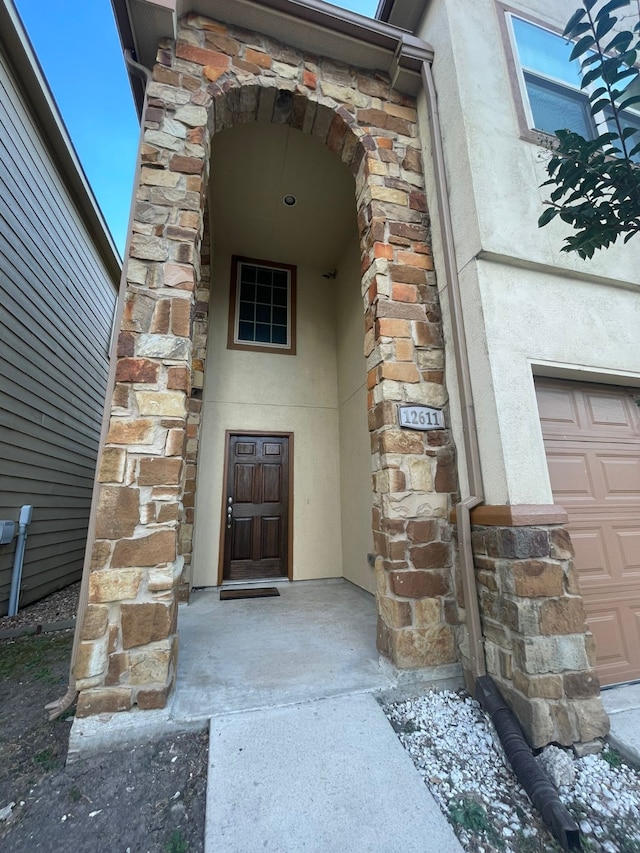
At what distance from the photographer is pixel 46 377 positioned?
4289mm

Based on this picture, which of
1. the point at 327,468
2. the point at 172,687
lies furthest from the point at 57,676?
the point at 327,468

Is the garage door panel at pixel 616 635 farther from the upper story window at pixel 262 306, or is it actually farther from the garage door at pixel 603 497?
the upper story window at pixel 262 306

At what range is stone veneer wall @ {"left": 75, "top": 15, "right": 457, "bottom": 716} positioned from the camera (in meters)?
1.78

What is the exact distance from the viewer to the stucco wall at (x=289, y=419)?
4336 mm

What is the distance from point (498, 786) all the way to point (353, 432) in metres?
3.27

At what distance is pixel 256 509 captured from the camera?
14.7 ft

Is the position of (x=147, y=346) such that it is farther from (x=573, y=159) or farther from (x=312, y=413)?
(x=312, y=413)

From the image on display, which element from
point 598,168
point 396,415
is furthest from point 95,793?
point 598,168

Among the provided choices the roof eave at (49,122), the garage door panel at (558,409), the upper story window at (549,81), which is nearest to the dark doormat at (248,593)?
the garage door panel at (558,409)

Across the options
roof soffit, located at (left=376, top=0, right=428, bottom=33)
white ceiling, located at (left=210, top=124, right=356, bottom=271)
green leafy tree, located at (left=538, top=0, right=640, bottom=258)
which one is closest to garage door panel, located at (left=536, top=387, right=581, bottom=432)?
green leafy tree, located at (left=538, top=0, right=640, bottom=258)

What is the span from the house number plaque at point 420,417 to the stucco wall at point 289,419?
258 centimetres

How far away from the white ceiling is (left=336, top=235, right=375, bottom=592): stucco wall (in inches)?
18.2

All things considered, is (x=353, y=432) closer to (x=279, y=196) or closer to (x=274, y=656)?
(x=274, y=656)

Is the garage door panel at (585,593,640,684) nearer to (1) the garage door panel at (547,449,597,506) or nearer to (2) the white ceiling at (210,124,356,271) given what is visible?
(1) the garage door panel at (547,449,597,506)
